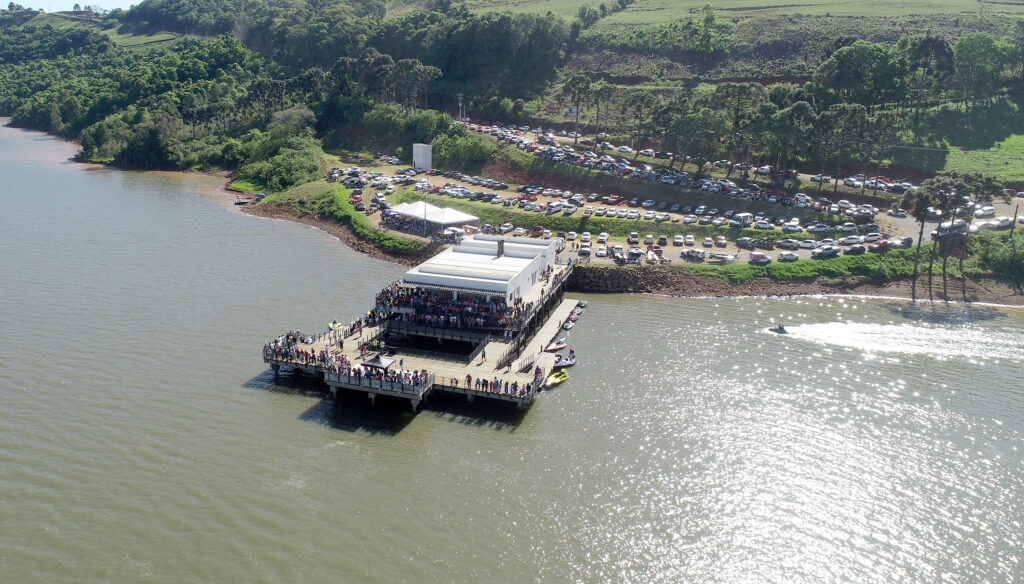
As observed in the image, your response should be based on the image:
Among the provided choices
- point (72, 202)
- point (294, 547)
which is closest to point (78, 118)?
point (72, 202)

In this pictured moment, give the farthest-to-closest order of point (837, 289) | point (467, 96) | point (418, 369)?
point (467, 96) < point (837, 289) < point (418, 369)

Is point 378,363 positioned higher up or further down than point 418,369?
higher up

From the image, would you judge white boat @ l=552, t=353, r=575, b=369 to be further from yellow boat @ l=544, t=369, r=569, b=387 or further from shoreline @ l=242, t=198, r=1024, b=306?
shoreline @ l=242, t=198, r=1024, b=306

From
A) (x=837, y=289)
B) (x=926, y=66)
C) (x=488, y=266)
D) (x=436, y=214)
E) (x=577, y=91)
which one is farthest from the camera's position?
(x=577, y=91)

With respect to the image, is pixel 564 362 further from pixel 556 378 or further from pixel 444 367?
pixel 444 367

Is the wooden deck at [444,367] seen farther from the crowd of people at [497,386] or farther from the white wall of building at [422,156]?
the white wall of building at [422,156]

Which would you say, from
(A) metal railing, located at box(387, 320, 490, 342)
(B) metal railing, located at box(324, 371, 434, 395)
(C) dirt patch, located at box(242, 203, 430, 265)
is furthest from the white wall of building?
(B) metal railing, located at box(324, 371, 434, 395)

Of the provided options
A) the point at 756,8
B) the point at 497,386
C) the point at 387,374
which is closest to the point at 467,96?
the point at 756,8
